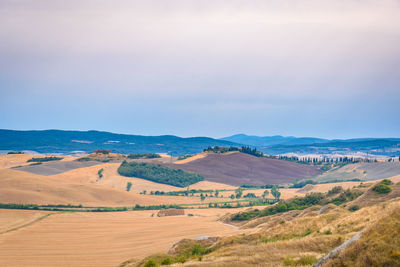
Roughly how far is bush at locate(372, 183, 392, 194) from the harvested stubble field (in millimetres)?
18050

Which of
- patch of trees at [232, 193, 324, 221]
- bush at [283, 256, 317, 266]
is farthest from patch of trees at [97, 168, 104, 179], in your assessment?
bush at [283, 256, 317, 266]

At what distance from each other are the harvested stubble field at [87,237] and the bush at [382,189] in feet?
59.2

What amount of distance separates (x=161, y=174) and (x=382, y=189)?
143 m

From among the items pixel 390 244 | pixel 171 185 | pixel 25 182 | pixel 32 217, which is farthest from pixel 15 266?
pixel 171 185

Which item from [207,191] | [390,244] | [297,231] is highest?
[390,244]

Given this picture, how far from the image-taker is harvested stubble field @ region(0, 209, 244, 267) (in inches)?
2036

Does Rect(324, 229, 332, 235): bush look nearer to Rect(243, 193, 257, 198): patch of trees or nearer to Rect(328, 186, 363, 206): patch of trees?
Rect(328, 186, 363, 206): patch of trees

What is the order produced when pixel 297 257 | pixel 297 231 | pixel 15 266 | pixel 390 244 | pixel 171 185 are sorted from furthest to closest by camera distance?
pixel 171 185 → pixel 15 266 → pixel 297 231 → pixel 297 257 → pixel 390 244

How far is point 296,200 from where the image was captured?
3295 inches

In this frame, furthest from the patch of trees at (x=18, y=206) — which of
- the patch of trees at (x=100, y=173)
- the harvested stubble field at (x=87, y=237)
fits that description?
the patch of trees at (x=100, y=173)

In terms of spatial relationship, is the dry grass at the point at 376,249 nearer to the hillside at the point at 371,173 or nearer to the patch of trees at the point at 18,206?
the patch of trees at the point at 18,206

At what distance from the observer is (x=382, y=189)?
175 feet

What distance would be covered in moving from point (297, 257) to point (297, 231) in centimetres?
1374

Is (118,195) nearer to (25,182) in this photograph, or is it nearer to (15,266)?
(25,182)
